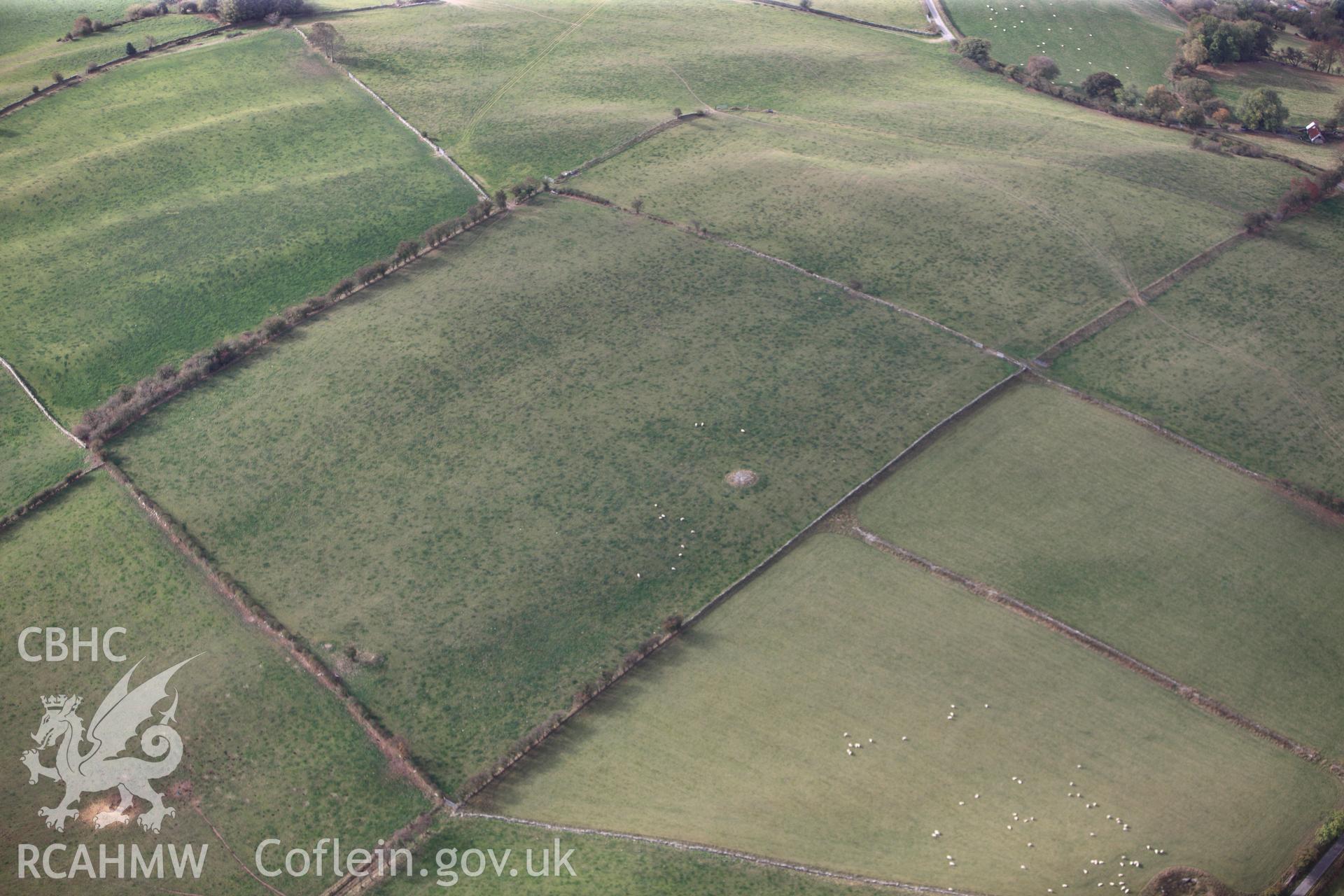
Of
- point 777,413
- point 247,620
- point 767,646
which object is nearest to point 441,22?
point 777,413

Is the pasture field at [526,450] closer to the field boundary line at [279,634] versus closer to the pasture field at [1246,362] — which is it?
the field boundary line at [279,634]

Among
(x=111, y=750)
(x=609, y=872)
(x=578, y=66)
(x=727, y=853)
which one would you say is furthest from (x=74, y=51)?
(x=727, y=853)

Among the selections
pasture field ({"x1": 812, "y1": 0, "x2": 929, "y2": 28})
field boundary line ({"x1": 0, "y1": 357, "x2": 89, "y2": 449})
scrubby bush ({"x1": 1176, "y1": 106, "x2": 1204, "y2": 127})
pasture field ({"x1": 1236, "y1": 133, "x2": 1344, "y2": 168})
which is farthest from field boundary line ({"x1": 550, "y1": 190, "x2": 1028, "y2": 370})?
pasture field ({"x1": 812, "y1": 0, "x2": 929, "y2": 28})

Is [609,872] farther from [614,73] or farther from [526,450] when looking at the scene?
[614,73]

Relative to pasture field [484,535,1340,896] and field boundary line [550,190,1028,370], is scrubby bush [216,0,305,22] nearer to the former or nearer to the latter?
field boundary line [550,190,1028,370]

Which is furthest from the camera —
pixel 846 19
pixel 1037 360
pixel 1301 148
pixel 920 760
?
pixel 846 19

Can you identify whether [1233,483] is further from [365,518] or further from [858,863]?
[365,518]
